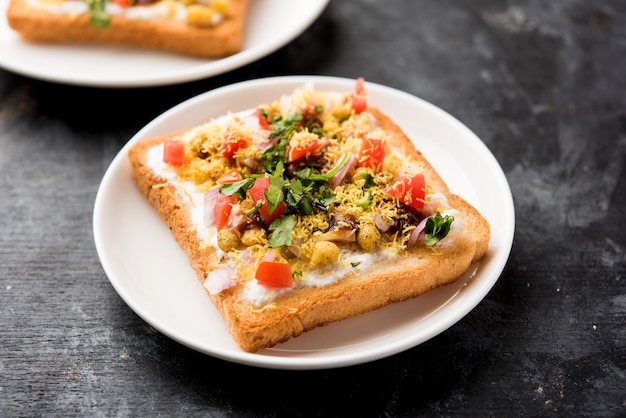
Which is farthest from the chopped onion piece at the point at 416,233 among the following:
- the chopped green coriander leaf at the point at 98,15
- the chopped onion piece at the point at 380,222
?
the chopped green coriander leaf at the point at 98,15

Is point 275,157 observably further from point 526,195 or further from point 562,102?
point 562,102

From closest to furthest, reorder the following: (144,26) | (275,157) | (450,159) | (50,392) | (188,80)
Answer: (50,392), (275,157), (450,159), (188,80), (144,26)

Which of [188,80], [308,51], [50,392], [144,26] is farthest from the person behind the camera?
[308,51]

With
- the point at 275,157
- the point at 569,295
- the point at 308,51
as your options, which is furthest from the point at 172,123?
the point at 569,295

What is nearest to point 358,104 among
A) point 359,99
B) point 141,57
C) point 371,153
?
point 359,99

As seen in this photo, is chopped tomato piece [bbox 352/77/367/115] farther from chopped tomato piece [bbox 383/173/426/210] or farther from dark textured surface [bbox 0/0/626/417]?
dark textured surface [bbox 0/0/626/417]

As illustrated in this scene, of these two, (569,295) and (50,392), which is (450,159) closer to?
(569,295)

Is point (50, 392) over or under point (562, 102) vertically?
under

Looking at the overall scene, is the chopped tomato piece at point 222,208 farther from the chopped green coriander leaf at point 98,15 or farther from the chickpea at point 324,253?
the chopped green coriander leaf at point 98,15

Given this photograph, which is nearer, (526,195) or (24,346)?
(24,346)

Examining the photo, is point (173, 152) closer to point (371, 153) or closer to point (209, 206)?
point (209, 206)
